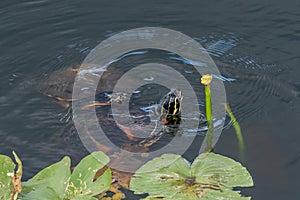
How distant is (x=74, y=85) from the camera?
4137 millimetres

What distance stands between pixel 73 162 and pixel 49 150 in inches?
7.5

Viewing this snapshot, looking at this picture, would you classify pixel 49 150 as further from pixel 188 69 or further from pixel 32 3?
pixel 32 3

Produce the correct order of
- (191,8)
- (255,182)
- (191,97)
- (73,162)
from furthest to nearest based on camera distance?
(191,8)
(191,97)
(73,162)
(255,182)

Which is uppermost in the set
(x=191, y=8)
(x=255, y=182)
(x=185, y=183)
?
(x=191, y=8)

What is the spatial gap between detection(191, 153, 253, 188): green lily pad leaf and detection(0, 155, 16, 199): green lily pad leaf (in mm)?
818

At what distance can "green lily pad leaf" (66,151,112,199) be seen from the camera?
2479 mm

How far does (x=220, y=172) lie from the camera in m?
2.71

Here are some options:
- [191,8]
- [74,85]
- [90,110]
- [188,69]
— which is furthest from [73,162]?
[191,8]

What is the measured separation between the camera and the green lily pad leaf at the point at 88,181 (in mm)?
2479

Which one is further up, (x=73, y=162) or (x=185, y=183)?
(x=185, y=183)

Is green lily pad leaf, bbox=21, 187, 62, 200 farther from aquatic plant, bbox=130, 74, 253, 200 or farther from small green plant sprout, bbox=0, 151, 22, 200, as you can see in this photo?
aquatic plant, bbox=130, 74, 253, 200

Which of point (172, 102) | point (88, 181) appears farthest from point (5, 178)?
point (172, 102)

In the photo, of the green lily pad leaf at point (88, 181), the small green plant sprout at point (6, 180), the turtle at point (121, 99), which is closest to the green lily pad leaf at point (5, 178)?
the small green plant sprout at point (6, 180)

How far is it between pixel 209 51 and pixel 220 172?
1.71 meters
